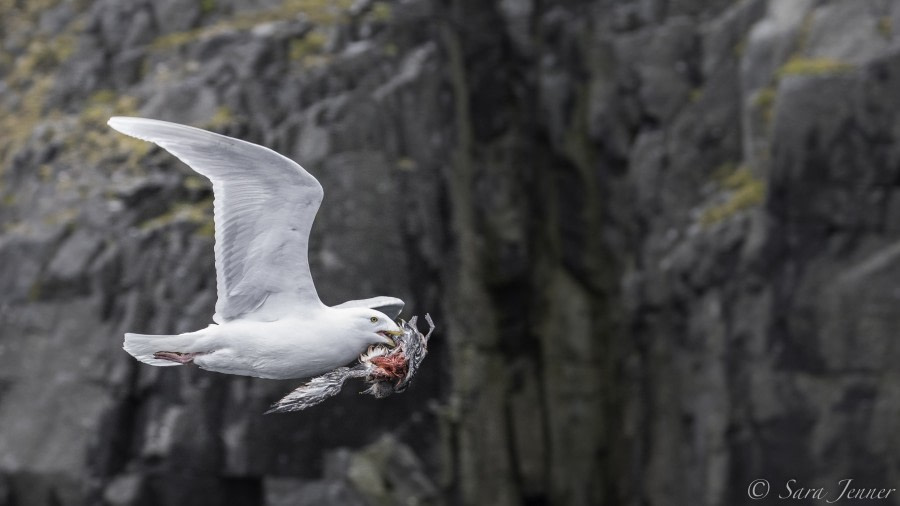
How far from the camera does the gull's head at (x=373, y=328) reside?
6.36m

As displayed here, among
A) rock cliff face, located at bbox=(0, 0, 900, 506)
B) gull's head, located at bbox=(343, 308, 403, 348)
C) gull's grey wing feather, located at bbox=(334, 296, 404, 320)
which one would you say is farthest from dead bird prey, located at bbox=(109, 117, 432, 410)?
rock cliff face, located at bbox=(0, 0, 900, 506)

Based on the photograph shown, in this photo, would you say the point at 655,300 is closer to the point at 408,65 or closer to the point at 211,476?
the point at 408,65

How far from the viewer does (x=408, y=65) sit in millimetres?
15172

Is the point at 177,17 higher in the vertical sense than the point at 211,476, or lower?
higher

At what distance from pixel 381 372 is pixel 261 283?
2.84 ft

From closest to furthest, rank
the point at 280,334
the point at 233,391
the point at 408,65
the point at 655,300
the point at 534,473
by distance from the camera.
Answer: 1. the point at 280,334
2. the point at 233,391
3. the point at 408,65
4. the point at 655,300
5. the point at 534,473

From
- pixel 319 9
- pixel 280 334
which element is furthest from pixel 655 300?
pixel 280 334

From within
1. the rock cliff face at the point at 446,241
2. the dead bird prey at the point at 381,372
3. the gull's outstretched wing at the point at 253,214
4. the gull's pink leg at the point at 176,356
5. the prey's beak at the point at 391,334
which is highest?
the gull's outstretched wing at the point at 253,214

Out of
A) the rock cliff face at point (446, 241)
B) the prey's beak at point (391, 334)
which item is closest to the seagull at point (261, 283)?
the prey's beak at point (391, 334)

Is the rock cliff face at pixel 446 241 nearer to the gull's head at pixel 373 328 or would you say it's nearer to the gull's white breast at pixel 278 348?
the gull's white breast at pixel 278 348

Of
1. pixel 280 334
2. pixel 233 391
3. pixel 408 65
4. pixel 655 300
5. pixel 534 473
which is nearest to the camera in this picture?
pixel 280 334

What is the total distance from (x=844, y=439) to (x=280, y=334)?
869 centimetres

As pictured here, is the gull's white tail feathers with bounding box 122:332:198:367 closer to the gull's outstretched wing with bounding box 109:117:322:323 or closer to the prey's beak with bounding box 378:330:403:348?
the gull's outstretched wing with bounding box 109:117:322:323

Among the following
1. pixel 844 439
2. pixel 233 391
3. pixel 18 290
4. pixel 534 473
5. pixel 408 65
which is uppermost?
pixel 408 65
